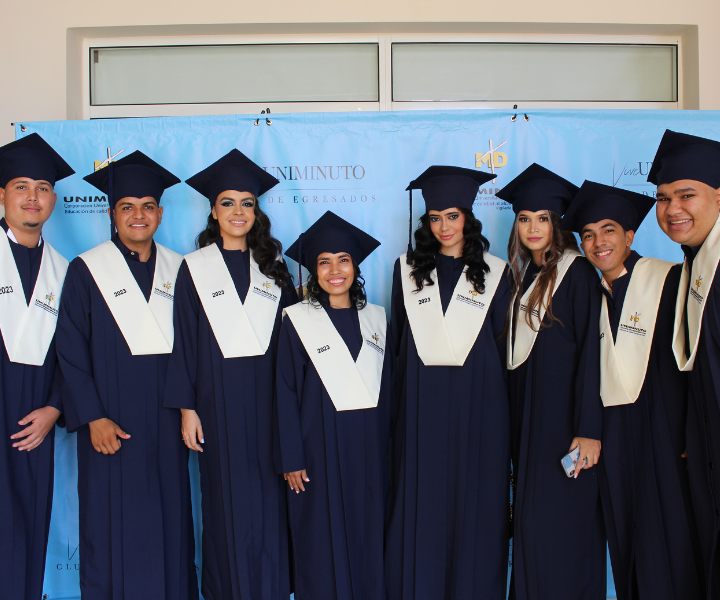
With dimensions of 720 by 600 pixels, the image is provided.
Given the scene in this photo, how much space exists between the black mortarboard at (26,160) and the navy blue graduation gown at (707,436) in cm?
290

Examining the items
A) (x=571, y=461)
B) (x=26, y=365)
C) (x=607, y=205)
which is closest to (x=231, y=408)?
(x=26, y=365)

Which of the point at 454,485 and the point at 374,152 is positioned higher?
the point at 374,152

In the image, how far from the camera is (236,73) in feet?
12.0

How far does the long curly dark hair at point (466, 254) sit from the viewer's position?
2433mm

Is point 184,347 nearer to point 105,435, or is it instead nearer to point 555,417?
point 105,435

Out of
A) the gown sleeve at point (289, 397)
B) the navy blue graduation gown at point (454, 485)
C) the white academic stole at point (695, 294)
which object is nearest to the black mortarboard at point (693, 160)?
the white academic stole at point (695, 294)

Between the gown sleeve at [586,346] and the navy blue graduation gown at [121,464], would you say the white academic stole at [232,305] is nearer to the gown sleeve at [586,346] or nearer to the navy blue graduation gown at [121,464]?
the navy blue graduation gown at [121,464]

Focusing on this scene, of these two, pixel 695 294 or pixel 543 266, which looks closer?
pixel 695 294

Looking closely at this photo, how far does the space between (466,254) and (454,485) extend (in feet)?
3.47

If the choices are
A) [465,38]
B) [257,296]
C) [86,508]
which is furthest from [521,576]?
[465,38]

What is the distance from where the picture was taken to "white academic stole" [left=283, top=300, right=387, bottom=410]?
2.30 m

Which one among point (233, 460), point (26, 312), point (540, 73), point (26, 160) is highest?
point (540, 73)

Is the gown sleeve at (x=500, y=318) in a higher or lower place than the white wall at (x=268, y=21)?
lower

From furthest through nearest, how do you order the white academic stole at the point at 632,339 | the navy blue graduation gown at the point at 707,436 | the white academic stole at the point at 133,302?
the white academic stole at the point at 133,302 → the white academic stole at the point at 632,339 → the navy blue graduation gown at the point at 707,436
